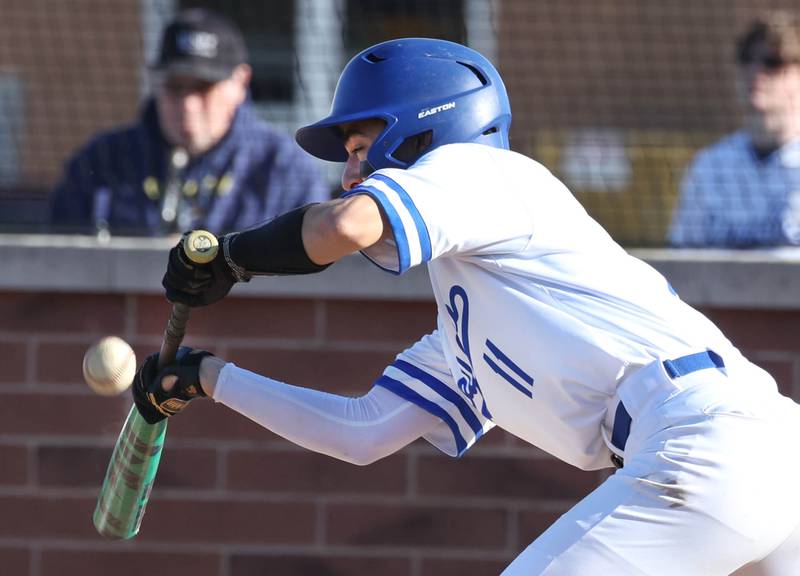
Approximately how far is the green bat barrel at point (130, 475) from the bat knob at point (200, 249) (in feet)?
2.65

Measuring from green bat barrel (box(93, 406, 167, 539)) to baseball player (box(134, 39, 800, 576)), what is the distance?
72 centimetres

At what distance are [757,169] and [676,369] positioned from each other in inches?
96.7

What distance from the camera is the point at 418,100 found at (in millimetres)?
2982

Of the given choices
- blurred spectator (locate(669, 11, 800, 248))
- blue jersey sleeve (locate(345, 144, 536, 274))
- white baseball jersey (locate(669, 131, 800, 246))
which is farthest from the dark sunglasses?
blue jersey sleeve (locate(345, 144, 536, 274))

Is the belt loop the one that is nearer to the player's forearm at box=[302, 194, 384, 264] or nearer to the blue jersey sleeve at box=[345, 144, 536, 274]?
the blue jersey sleeve at box=[345, 144, 536, 274]

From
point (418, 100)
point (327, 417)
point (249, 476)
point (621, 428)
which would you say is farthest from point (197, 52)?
point (621, 428)

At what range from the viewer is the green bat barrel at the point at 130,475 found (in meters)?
3.45

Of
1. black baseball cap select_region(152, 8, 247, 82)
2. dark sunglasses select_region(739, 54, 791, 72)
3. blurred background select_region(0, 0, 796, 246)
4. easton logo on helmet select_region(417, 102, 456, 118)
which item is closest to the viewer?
easton logo on helmet select_region(417, 102, 456, 118)

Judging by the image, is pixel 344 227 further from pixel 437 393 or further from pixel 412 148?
pixel 437 393

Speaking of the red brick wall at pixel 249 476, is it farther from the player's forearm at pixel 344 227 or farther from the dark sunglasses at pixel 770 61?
the player's forearm at pixel 344 227

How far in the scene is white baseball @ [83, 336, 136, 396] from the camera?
3.29m

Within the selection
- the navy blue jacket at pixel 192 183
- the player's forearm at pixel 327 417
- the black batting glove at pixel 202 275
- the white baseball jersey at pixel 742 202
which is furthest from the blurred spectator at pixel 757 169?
the black batting glove at pixel 202 275

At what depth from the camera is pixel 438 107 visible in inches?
118

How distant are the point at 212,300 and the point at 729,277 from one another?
2323 millimetres
